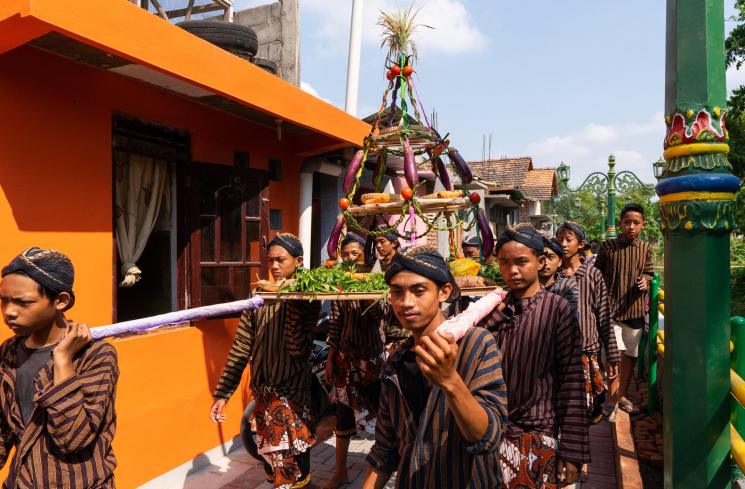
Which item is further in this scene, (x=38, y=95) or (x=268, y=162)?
(x=268, y=162)

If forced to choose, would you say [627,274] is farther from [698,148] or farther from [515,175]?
[515,175]

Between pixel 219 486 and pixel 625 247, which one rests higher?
pixel 625 247

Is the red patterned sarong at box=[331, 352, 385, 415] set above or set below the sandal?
above

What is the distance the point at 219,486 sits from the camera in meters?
4.64

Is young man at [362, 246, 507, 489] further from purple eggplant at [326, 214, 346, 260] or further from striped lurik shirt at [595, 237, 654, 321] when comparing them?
striped lurik shirt at [595, 237, 654, 321]

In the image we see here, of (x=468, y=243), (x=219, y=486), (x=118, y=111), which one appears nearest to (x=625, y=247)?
(x=468, y=243)

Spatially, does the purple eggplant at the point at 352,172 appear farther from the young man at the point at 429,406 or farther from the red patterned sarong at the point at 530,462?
the red patterned sarong at the point at 530,462

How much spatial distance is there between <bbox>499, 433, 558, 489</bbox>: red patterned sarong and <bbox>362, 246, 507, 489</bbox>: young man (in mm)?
692

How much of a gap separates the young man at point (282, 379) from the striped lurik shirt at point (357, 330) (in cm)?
68

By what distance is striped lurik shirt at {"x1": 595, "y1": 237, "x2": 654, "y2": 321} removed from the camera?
5910 millimetres

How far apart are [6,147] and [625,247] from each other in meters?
5.84

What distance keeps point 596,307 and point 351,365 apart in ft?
7.17

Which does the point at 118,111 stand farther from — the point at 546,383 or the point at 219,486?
the point at 546,383

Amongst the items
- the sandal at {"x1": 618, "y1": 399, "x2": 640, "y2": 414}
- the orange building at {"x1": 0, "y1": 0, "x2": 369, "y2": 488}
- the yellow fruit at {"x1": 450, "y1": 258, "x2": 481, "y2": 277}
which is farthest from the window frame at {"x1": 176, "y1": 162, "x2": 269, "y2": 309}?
the sandal at {"x1": 618, "y1": 399, "x2": 640, "y2": 414}
